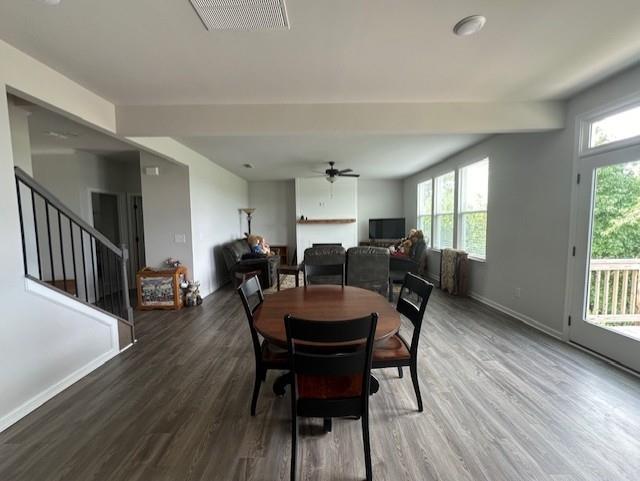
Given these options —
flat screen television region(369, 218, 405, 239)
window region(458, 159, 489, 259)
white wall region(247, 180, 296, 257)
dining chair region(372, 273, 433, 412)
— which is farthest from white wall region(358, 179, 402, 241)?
dining chair region(372, 273, 433, 412)

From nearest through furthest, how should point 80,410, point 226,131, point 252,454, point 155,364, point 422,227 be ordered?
point 252,454 < point 80,410 < point 155,364 < point 226,131 < point 422,227

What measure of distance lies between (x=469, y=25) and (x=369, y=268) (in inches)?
120

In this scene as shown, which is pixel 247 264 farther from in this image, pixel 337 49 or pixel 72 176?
pixel 337 49

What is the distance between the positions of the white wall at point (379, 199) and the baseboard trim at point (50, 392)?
261 inches

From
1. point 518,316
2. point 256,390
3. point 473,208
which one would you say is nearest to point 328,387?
point 256,390

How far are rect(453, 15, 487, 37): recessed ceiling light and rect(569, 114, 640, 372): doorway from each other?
1.84m

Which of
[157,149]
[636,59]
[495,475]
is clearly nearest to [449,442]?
[495,475]

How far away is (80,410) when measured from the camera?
203 centimetres

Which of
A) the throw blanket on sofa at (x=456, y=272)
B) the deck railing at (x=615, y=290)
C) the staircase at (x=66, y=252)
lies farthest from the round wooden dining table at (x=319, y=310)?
the throw blanket on sofa at (x=456, y=272)

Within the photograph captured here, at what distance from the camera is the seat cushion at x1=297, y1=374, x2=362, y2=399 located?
151 cm

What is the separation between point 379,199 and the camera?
27.0ft

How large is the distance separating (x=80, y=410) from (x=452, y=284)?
5019mm

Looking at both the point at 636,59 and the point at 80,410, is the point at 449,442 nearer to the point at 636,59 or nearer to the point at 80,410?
the point at 80,410

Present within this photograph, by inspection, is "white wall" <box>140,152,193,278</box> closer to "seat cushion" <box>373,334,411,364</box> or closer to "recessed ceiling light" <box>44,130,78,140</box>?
"recessed ceiling light" <box>44,130,78,140</box>
